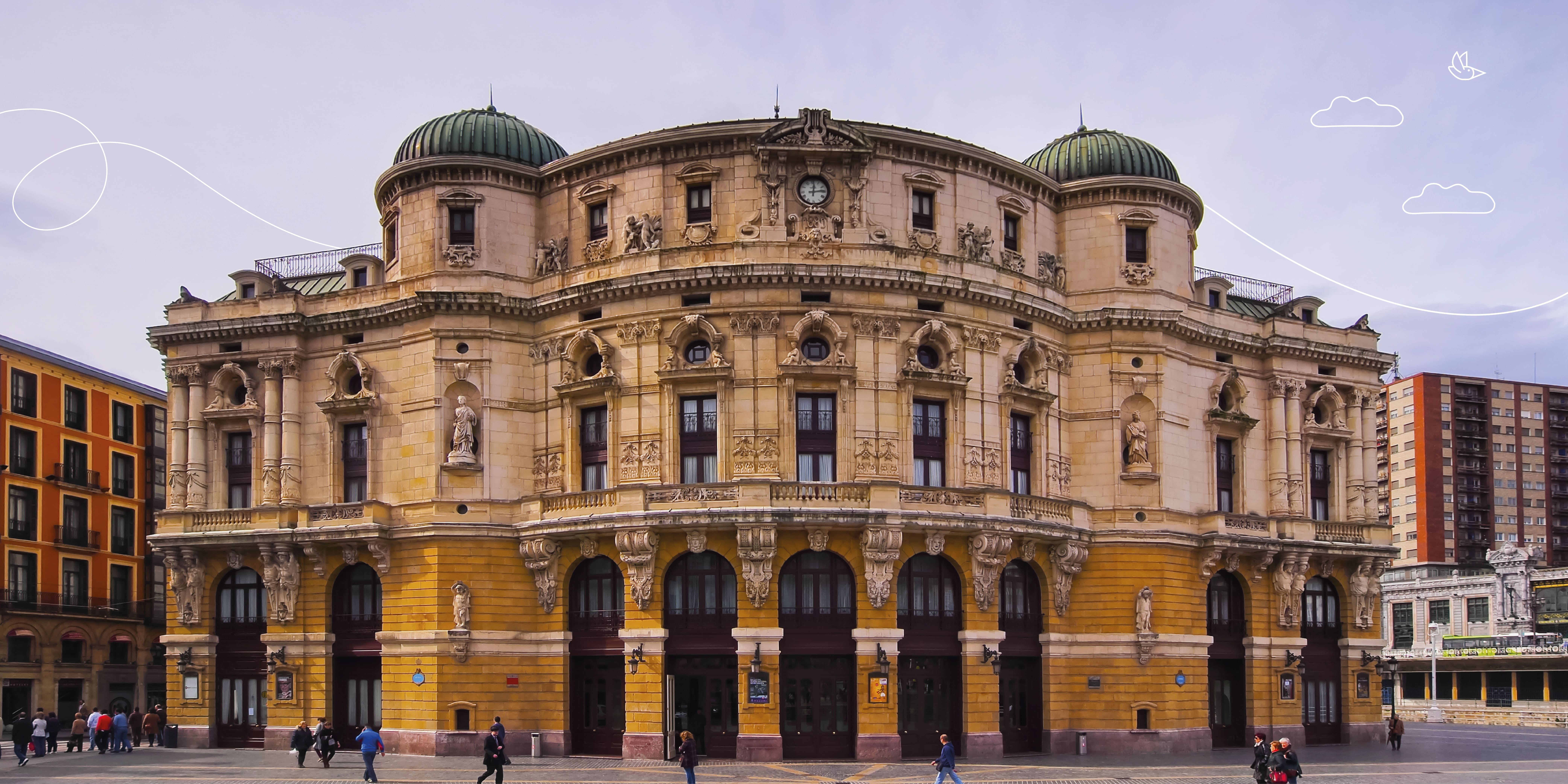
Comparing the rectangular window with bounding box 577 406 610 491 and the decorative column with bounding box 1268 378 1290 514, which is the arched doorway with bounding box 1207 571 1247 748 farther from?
the rectangular window with bounding box 577 406 610 491

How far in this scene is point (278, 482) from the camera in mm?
59250

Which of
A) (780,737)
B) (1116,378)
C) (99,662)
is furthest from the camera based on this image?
(99,662)

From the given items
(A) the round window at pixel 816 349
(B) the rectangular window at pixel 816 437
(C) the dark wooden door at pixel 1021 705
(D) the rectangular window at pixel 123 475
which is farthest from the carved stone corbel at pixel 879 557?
(D) the rectangular window at pixel 123 475

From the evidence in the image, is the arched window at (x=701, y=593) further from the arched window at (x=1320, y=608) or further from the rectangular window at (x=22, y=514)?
the rectangular window at (x=22, y=514)

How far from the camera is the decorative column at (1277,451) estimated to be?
6369 centimetres

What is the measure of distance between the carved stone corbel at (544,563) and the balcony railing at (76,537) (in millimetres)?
36250

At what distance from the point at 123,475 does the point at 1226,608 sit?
61.6 metres

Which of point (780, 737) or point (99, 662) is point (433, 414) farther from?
point (99, 662)

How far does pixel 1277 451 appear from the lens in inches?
2534

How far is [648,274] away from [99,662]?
45.5 meters

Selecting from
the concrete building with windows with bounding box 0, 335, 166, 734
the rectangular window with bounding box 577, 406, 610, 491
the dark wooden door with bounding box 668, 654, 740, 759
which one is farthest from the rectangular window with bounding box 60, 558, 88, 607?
the dark wooden door with bounding box 668, 654, 740, 759

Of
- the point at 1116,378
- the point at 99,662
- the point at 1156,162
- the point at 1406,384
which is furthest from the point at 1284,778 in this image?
the point at 1406,384

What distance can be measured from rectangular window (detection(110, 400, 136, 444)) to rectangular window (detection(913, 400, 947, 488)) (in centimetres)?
5194

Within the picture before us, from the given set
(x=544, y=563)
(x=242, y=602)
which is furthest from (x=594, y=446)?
(x=242, y=602)
